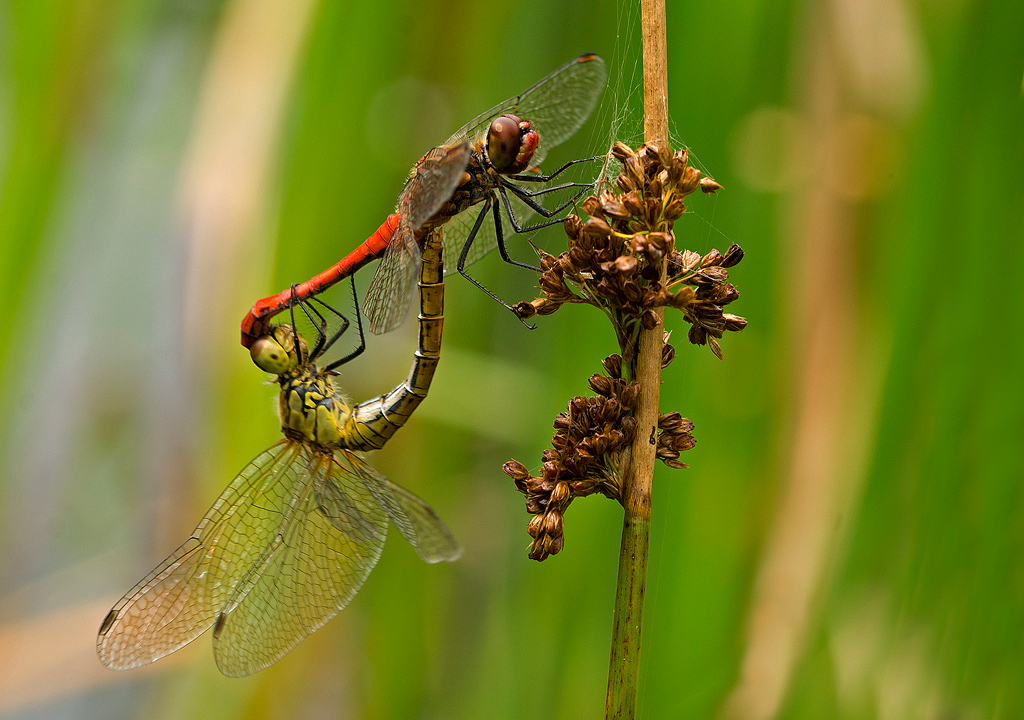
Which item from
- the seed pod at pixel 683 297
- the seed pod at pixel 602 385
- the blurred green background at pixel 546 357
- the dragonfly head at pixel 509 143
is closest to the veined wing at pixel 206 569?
the blurred green background at pixel 546 357

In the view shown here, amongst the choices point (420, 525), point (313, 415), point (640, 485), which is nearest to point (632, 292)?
point (640, 485)

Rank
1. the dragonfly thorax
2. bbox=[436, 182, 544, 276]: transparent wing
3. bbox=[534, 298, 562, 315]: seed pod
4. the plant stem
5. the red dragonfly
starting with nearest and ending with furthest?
the plant stem → bbox=[534, 298, 562, 315]: seed pod → the red dragonfly → bbox=[436, 182, 544, 276]: transparent wing → the dragonfly thorax

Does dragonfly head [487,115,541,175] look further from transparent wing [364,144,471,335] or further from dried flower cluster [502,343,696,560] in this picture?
dried flower cluster [502,343,696,560]

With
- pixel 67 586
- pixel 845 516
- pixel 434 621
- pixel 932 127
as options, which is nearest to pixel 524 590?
pixel 434 621

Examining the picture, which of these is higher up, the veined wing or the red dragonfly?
the red dragonfly

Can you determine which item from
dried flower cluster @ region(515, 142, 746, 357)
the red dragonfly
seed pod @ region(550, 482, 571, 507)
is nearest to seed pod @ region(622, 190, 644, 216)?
dried flower cluster @ region(515, 142, 746, 357)

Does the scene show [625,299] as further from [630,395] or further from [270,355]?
[270,355]

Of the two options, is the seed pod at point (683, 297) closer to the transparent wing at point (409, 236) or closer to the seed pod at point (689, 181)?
the seed pod at point (689, 181)

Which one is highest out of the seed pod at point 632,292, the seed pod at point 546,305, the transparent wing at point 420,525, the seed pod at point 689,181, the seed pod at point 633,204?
the seed pod at point 689,181
